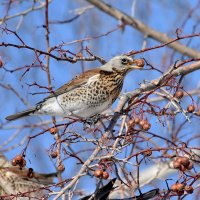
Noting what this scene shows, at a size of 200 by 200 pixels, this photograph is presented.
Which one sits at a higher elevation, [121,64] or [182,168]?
[121,64]

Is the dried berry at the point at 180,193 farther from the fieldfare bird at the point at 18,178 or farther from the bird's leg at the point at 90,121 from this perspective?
the fieldfare bird at the point at 18,178

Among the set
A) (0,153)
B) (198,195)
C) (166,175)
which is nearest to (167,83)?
(198,195)

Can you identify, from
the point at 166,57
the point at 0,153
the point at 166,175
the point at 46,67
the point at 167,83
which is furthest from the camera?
the point at 166,57

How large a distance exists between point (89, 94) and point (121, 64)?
1.15 feet

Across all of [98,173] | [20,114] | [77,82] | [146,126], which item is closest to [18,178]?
[20,114]

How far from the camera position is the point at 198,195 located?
4.55 metres

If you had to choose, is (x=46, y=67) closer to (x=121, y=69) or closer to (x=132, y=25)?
(x=121, y=69)

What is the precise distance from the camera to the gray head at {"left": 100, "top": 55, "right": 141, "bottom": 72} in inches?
181

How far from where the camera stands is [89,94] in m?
4.74

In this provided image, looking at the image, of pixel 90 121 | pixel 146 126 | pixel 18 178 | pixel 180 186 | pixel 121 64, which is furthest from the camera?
pixel 18 178

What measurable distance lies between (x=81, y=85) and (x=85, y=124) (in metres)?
0.56

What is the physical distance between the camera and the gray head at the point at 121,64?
4.59m

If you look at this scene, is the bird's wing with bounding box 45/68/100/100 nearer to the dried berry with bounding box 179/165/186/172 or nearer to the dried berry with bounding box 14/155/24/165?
the dried berry with bounding box 14/155/24/165

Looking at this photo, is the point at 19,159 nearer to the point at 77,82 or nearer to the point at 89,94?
the point at 89,94
